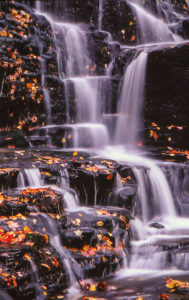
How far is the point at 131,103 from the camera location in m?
10.8

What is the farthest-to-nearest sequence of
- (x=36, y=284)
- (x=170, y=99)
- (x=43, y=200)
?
(x=170, y=99) < (x=43, y=200) < (x=36, y=284)

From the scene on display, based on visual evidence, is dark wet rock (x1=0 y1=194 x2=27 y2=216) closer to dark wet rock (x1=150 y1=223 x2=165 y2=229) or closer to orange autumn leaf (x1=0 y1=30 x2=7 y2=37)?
dark wet rock (x1=150 y1=223 x2=165 y2=229)

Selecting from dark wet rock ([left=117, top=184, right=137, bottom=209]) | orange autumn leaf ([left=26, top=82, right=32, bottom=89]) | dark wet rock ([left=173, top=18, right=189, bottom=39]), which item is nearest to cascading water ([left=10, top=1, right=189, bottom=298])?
dark wet rock ([left=117, top=184, right=137, bottom=209])

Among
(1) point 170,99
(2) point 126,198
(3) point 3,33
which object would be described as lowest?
(2) point 126,198

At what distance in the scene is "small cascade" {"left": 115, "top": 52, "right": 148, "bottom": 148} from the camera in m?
10.5

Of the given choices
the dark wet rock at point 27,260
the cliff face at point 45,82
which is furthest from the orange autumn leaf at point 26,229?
the cliff face at point 45,82

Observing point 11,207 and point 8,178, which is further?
point 8,178

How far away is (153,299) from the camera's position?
3.96m

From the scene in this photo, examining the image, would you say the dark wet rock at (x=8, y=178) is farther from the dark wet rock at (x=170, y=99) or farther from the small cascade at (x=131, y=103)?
the dark wet rock at (x=170, y=99)

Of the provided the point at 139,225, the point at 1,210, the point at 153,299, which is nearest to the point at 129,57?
the point at 139,225

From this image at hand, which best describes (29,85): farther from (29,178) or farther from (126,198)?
(126,198)

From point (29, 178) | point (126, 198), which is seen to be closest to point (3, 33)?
point (29, 178)

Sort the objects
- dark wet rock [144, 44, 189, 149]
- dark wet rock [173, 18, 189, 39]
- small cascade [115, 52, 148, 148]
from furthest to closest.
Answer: dark wet rock [173, 18, 189, 39], small cascade [115, 52, 148, 148], dark wet rock [144, 44, 189, 149]

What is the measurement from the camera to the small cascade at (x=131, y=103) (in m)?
10.5
